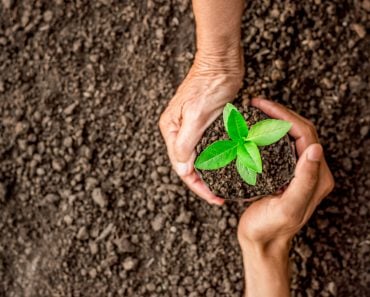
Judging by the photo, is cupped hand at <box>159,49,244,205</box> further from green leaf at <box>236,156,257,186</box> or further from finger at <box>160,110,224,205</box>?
green leaf at <box>236,156,257,186</box>

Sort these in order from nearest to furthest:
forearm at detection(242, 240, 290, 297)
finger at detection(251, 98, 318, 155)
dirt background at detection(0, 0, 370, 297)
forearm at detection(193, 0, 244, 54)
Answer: forearm at detection(193, 0, 244, 54) < finger at detection(251, 98, 318, 155) < forearm at detection(242, 240, 290, 297) < dirt background at detection(0, 0, 370, 297)

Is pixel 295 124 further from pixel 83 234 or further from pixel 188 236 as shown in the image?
pixel 83 234

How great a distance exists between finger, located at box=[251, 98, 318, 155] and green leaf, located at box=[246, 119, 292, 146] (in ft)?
0.95

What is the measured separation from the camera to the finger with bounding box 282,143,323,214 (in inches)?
53.2

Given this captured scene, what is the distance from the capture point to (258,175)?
4.58 feet

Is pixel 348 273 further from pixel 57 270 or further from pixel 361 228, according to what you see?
pixel 57 270

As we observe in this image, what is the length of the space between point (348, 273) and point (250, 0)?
949mm

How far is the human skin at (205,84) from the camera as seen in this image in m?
1.37

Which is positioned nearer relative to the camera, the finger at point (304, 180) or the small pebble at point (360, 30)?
the finger at point (304, 180)

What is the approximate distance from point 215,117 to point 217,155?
246mm

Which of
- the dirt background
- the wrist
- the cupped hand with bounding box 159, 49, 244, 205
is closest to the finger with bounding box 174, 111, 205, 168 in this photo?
the cupped hand with bounding box 159, 49, 244, 205

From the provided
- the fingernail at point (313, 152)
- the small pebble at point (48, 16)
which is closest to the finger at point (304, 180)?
the fingernail at point (313, 152)

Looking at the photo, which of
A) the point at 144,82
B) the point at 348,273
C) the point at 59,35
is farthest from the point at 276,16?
the point at 348,273

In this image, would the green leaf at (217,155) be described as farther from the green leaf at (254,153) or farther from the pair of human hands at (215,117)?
the pair of human hands at (215,117)
